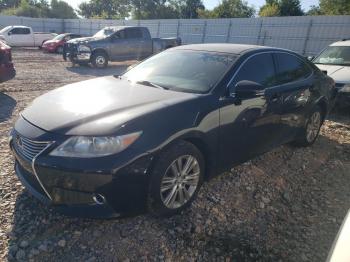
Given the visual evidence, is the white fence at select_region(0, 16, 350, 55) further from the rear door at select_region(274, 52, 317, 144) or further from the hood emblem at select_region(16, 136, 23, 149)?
the hood emblem at select_region(16, 136, 23, 149)

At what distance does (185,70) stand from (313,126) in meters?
2.69

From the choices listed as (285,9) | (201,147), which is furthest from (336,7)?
(201,147)

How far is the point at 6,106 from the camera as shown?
698 cm

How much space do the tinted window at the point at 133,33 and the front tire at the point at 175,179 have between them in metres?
13.3

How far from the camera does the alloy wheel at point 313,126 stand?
17.1ft

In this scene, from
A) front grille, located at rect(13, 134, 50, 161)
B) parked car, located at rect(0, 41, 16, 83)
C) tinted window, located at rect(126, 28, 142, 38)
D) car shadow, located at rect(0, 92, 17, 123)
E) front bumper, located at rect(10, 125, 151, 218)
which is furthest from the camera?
tinted window, located at rect(126, 28, 142, 38)

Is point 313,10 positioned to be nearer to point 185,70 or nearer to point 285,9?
point 285,9

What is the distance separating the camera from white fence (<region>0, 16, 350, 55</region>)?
17219 millimetres

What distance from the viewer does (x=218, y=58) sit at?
3.84 m

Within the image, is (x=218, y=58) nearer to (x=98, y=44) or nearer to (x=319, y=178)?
(x=319, y=178)

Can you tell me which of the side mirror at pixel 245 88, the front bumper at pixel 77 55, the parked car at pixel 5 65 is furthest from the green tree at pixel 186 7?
the side mirror at pixel 245 88

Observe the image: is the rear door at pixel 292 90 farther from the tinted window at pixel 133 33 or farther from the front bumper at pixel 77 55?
the tinted window at pixel 133 33

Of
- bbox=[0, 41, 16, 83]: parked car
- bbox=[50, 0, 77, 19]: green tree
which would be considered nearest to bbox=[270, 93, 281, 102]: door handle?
bbox=[0, 41, 16, 83]: parked car

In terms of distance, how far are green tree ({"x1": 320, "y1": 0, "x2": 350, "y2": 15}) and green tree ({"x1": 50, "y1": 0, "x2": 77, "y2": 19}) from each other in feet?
155
